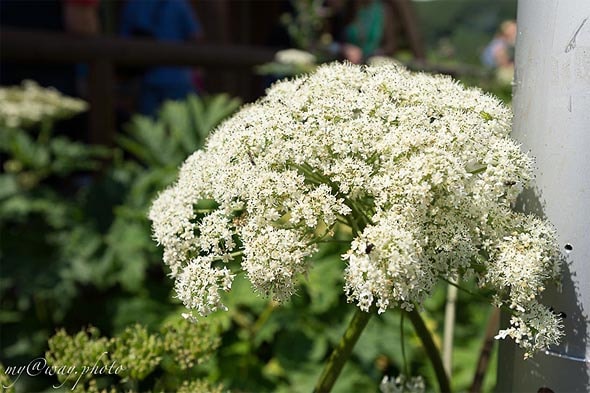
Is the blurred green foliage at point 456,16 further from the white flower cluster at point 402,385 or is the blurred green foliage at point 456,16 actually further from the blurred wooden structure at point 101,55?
the white flower cluster at point 402,385

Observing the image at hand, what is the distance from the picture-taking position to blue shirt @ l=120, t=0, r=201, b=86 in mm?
5426

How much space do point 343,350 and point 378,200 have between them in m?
0.40

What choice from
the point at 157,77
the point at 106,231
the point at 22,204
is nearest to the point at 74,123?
the point at 157,77

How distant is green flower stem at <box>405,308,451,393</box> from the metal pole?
0.22m

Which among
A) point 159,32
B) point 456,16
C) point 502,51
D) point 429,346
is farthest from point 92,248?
point 456,16

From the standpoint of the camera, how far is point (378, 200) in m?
1.10

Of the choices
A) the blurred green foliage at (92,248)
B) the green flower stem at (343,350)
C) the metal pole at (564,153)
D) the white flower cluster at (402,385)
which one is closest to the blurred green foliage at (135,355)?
the green flower stem at (343,350)

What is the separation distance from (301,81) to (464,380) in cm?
198

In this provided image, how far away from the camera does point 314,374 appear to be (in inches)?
104

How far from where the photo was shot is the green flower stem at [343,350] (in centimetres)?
134

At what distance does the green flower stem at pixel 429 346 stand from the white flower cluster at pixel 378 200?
25 cm

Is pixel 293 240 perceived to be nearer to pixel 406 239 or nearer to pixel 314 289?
pixel 406 239

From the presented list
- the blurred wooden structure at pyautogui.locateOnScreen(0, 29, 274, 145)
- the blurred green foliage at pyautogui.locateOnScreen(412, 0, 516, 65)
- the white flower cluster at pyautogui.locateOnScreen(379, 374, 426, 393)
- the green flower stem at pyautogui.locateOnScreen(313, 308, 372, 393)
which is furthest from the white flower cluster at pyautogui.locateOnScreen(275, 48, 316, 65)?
the blurred green foliage at pyautogui.locateOnScreen(412, 0, 516, 65)

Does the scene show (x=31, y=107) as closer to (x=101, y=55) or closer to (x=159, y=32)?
(x=101, y=55)
